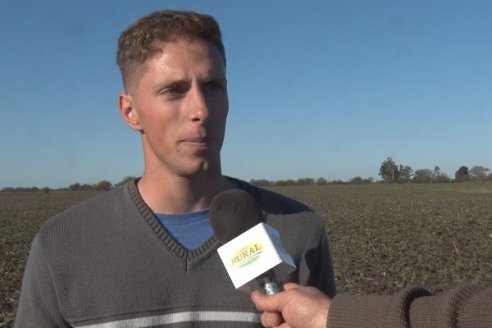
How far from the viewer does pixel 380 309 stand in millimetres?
1673

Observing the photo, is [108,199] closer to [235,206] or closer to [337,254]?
[235,206]

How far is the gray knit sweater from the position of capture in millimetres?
2549

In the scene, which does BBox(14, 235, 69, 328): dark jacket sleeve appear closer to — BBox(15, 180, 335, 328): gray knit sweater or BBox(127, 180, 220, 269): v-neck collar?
BBox(15, 180, 335, 328): gray knit sweater

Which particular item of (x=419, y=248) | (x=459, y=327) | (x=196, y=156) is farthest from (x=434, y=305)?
(x=419, y=248)

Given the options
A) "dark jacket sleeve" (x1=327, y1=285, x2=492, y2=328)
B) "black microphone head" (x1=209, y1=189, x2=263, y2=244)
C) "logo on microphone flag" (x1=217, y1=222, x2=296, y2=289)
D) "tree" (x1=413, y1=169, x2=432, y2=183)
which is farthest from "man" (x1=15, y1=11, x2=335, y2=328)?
"tree" (x1=413, y1=169, x2=432, y2=183)

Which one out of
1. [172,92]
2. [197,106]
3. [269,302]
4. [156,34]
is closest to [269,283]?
[269,302]

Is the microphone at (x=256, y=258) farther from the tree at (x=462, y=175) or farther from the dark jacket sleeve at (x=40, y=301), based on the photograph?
the tree at (x=462, y=175)

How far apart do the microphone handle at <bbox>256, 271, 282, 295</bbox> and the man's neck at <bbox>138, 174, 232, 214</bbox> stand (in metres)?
0.96

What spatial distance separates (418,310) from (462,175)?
136 metres

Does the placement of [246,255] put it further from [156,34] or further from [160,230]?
[156,34]

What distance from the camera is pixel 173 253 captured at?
2.61 meters

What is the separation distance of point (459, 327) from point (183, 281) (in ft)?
4.34

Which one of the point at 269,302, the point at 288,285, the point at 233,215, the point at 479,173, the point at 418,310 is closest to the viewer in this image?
the point at 418,310

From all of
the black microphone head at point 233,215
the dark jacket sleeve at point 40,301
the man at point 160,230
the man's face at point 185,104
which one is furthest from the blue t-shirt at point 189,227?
the dark jacket sleeve at point 40,301
